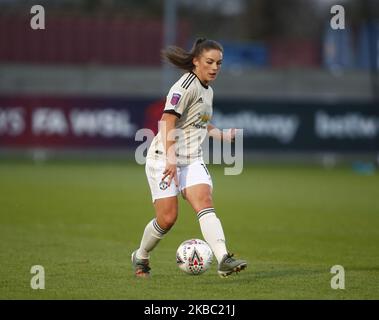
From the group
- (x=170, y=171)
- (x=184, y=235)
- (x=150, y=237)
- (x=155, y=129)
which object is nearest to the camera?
(x=170, y=171)

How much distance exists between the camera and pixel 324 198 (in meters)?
20.1

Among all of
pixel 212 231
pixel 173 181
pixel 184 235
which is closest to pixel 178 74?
pixel 184 235

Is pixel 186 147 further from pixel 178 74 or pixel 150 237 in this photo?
pixel 178 74

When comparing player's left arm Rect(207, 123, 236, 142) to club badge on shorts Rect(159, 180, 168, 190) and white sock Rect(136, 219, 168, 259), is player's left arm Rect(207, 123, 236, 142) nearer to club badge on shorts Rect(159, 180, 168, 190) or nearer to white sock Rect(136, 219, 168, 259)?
club badge on shorts Rect(159, 180, 168, 190)

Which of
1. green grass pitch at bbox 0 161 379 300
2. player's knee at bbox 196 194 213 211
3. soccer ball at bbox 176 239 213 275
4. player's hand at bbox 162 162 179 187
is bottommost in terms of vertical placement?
green grass pitch at bbox 0 161 379 300

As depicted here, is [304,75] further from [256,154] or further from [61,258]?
[61,258]

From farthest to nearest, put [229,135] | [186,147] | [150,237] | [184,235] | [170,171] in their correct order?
[184,235], [229,135], [150,237], [186,147], [170,171]

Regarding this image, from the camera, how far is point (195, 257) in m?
9.76

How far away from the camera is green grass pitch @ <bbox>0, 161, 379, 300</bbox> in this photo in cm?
936

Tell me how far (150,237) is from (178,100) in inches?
58.9

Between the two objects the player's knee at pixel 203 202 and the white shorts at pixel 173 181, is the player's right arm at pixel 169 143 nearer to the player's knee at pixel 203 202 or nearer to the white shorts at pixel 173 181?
the white shorts at pixel 173 181

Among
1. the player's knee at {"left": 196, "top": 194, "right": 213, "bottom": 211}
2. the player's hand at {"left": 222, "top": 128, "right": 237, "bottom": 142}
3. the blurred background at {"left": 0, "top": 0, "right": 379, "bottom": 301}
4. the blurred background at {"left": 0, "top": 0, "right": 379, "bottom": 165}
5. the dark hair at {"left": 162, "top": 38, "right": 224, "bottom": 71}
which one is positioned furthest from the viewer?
the blurred background at {"left": 0, "top": 0, "right": 379, "bottom": 165}

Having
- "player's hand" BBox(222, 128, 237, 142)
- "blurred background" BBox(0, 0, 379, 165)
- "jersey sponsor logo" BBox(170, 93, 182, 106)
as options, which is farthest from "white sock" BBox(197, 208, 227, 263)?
"blurred background" BBox(0, 0, 379, 165)

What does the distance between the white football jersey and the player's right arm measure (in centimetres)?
13
